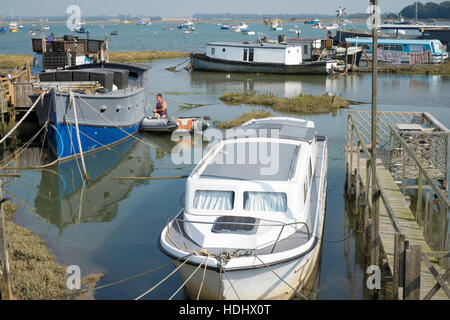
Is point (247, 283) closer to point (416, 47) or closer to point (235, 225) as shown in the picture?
point (235, 225)

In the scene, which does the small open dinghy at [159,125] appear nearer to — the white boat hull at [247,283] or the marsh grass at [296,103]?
the marsh grass at [296,103]

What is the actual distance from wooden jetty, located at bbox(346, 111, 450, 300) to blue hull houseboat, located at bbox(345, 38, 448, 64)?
37268 millimetres

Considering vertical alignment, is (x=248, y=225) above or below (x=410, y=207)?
above

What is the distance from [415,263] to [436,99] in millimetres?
28812

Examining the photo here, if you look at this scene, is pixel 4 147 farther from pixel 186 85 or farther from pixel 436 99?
pixel 436 99

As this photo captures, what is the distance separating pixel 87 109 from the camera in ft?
72.2

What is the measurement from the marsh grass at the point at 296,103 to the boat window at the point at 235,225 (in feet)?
65.8

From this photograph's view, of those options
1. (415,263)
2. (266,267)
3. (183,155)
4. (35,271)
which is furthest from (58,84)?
(415,263)

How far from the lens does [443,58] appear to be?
177 feet

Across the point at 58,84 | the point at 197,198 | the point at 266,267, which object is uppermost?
the point at 58,84

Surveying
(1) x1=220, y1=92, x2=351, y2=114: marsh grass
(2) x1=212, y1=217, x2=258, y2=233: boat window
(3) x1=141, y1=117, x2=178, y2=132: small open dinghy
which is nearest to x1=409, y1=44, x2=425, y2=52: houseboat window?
(1) x1=220, y1=92, x2=351, y2=114: marsh grass

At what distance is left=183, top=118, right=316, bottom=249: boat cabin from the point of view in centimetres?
1068

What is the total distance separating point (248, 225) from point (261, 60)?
40.5 m

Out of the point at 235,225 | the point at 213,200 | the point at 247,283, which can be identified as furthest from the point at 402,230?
the point at 213,200
